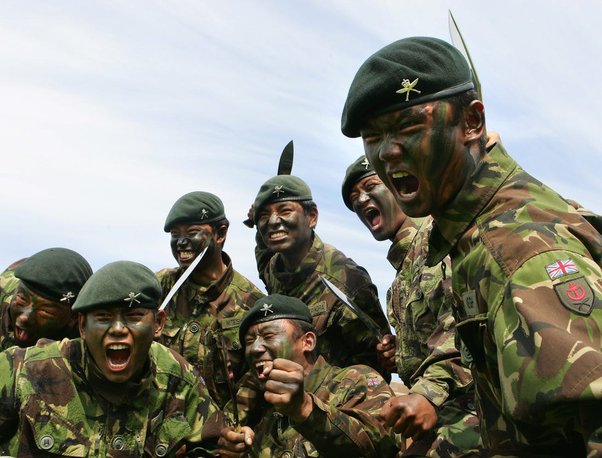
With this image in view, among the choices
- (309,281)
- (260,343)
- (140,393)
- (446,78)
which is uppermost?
(446,78)

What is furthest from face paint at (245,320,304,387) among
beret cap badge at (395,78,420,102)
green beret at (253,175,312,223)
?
beret cap badge at (395,78,420,102)

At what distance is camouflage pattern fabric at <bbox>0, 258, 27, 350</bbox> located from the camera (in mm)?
7440

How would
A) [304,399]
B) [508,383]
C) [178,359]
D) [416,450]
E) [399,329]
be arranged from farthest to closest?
[178,359] < [399,329] < [304,399] < [416,450] < [508,383]

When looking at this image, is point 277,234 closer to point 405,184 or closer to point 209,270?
point 209,270

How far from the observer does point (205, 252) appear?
839cm

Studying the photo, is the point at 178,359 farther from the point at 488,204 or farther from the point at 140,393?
the point at 488,204

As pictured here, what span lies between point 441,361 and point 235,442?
199 cm

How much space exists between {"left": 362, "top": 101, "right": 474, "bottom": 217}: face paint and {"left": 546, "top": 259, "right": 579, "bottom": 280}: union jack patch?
2.04ft

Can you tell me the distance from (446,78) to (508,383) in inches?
43.5

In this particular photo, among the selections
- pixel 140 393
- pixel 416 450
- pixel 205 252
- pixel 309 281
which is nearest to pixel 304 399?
pixel 416 450

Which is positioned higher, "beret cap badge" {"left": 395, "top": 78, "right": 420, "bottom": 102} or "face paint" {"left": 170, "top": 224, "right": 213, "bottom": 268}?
"beret cap badge" {"left": 395, "top": 78, "right": 420, "bottom": 102}

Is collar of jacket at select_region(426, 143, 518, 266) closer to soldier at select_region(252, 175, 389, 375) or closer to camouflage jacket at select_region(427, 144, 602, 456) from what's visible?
camouflage jacket at select_region(427, 144, 602, 456)

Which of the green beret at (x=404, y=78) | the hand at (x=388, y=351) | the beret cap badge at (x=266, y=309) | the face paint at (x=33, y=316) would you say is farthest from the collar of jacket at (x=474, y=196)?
the face paint at (x=33, y=316)

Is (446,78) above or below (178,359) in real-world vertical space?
above
